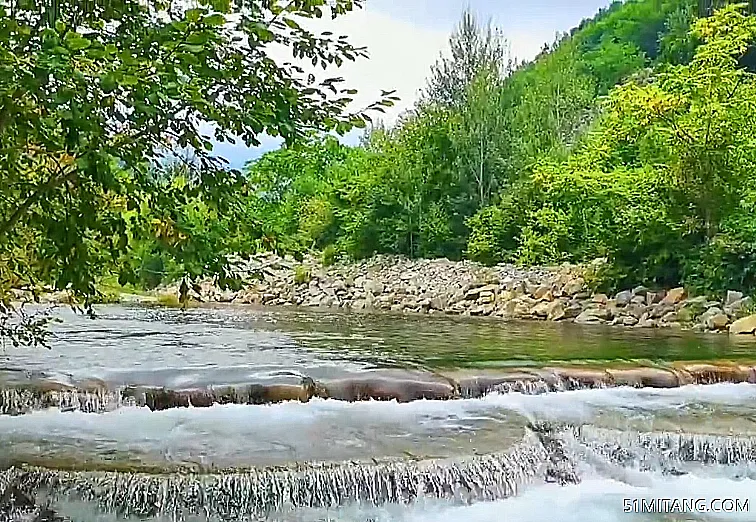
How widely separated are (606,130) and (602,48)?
31.3m

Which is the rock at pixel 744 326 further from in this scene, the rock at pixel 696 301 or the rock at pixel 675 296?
the rock at pixel 675 296

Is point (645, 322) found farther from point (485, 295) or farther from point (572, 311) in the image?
point (485, 295)

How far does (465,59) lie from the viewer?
25.3 metres

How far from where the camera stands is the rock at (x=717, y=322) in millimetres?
13461

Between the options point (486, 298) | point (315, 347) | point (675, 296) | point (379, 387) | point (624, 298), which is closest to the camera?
point (379, 387)

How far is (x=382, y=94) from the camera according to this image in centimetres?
405

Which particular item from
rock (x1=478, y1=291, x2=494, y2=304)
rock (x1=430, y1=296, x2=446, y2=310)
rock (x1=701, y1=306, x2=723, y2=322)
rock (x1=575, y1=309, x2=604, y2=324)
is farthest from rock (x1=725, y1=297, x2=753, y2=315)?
rock (x1=430, y1=296, x2=446, y2=310)

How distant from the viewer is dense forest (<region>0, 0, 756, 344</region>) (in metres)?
3.19

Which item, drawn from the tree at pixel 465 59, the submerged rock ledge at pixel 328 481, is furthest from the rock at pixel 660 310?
the tree at pixel 465 59

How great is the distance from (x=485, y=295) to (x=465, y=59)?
31.9ft

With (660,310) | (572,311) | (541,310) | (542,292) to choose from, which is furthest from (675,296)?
(542,292)

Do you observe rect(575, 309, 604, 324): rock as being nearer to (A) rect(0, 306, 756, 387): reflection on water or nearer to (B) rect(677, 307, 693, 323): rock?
(A) rect(0, 306, 756, 387): reflection on water

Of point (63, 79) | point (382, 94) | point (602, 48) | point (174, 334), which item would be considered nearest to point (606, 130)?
point (174, 334)

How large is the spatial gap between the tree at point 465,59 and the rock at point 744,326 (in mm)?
13311
